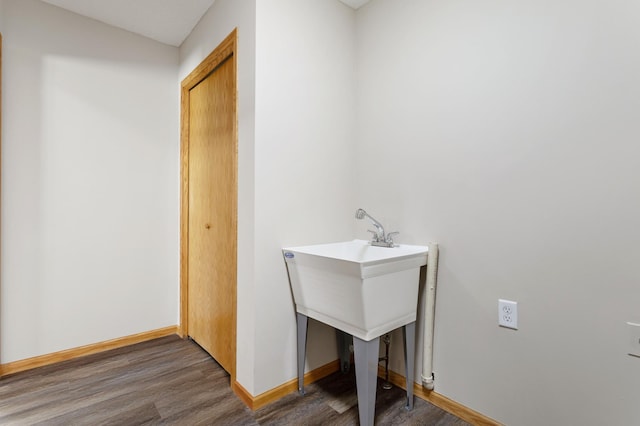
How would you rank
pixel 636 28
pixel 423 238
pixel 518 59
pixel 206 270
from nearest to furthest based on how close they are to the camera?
1. pixel 636 28
2. pixel 518 59
3. pixel 423 238
4. pixel 206 270

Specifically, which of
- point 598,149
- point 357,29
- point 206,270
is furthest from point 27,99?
point 598,149

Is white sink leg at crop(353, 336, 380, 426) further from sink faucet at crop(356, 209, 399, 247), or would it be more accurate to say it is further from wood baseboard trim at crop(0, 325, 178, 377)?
wood baseboard trim at crop(0, 325, 178, 377)

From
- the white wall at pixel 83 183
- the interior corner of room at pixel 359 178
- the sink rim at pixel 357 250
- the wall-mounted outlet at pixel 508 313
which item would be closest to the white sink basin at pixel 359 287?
the sink rim at pixel 357 250

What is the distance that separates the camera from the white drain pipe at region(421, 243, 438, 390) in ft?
5.45

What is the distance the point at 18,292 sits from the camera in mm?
2037

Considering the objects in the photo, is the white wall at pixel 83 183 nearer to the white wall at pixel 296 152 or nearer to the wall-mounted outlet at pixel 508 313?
the white wall at pixel 296 152

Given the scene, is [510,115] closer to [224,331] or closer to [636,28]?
[636,28]

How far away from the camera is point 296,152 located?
72.2 inches

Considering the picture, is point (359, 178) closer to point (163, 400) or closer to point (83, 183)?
point (163, 400)

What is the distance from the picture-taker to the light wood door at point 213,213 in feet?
6.51

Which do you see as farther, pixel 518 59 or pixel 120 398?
pixel 120 398

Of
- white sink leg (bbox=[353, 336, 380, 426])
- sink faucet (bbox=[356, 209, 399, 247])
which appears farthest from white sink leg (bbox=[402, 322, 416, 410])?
sink faucet (bbox=[356, 209, 399, 247])

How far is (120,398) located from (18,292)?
3.27ft

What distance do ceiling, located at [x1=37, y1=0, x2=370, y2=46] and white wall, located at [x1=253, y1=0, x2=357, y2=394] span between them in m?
0.43
